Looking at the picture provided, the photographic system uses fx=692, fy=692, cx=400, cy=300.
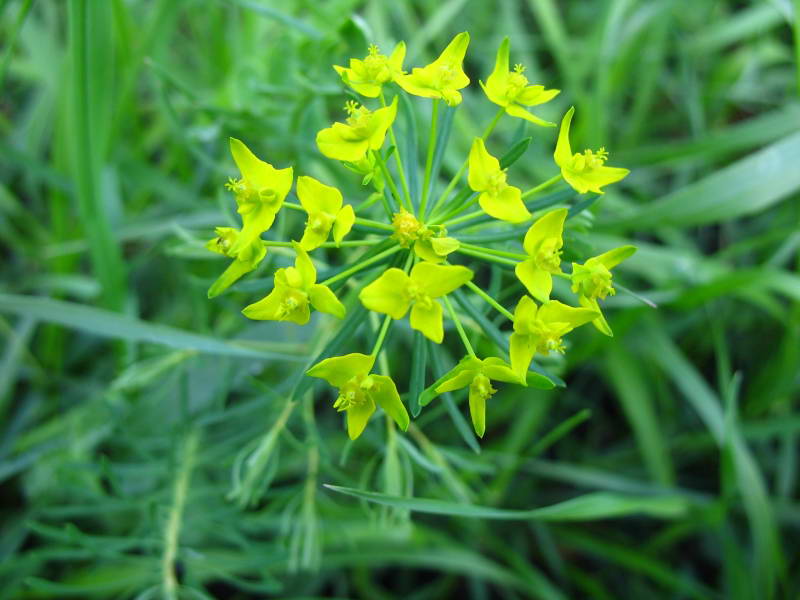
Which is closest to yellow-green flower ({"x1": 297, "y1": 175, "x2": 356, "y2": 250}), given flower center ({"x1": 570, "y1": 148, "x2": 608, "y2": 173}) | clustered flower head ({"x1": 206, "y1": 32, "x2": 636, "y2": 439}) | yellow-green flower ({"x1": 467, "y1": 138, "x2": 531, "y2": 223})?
clustered flower head ({"x1": 206, "y1": 32, "x2": 636, "y2": 439})

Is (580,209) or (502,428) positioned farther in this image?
(502,428)

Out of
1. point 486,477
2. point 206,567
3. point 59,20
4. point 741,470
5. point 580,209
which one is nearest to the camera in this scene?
point 580,209

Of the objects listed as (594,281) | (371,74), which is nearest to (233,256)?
(371,74)

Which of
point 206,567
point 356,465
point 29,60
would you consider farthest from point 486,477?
point 29,60

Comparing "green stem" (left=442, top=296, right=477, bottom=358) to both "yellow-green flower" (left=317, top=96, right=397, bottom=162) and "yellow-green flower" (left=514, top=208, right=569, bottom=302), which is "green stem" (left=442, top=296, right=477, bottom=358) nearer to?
"yellow-green flower" (left=514, top=208, right=569, bottom=302)

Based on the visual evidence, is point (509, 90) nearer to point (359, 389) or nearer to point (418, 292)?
point (418, 292)

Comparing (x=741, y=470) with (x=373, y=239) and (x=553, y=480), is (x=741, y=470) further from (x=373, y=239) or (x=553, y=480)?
(x=373, y=239)

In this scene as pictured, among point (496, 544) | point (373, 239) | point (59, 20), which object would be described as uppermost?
point (59, 20)
